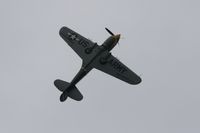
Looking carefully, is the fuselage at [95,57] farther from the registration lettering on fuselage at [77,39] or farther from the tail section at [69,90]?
the registration lettering on fuselage at [77,39]

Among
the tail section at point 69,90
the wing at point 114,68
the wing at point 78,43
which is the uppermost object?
the wing at point 78,43

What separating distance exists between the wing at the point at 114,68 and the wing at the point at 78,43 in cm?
171

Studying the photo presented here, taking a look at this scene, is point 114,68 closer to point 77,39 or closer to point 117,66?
point 117,66

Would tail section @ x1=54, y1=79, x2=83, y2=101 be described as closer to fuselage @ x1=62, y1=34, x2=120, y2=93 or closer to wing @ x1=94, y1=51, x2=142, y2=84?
fuselage @ x1=62, y1=34, x2=120, y2=93

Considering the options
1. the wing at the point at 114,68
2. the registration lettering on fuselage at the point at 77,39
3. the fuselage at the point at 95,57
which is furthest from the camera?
the registration lettering on fuselage at the point at 77,39

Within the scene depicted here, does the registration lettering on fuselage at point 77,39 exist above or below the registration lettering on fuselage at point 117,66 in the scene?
above

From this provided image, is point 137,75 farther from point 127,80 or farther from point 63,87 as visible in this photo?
point 63,87

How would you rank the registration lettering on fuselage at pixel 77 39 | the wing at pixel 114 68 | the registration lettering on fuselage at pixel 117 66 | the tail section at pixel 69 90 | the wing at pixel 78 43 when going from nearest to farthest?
the tail section at pixel 69 90 < the wing at pixel 114 68 < the registration lettering on fuselage at pixel 117 66 < the wing at pixel 78 43 < the registration lettering on fuselage at pixel 77 39

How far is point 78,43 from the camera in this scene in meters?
98.5

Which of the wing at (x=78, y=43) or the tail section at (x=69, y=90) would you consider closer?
the tail section at (x=69, y=90)

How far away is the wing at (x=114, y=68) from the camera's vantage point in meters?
96.4

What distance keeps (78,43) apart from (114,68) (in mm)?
5564

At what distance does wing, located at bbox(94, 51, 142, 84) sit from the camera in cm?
9638

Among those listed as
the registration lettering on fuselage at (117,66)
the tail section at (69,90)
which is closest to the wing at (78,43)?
the registration lettering on fuselage at (117,66)
